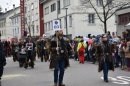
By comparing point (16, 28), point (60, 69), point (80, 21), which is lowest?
point (60, 69)

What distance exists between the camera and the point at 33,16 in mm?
65000

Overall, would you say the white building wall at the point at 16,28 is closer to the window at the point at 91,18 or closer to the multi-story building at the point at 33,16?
the multi-story building at the point at 33,16

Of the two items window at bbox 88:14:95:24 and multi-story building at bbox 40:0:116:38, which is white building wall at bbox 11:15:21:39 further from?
window at bbox 88:14:95:24

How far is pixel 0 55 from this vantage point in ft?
36.8

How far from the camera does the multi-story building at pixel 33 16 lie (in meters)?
62.1

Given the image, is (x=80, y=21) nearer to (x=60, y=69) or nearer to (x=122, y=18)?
(x=122, y=18)

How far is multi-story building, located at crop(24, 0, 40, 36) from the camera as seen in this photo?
62125 mm

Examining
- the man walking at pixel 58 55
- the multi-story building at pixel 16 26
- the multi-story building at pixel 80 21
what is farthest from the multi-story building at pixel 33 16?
the man walking at pixel 58 55

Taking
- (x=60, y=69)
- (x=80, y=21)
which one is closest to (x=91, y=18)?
(x=80, y=21)

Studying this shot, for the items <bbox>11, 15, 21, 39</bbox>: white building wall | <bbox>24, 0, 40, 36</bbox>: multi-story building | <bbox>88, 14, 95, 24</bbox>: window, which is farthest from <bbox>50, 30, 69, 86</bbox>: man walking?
<bbox>11, 15, 21, 39</bbox>: white building wall

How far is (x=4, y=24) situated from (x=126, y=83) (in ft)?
280

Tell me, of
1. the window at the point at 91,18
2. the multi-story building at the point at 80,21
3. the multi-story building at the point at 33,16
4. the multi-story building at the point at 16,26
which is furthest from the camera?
the multi-story building at the point at 16,26

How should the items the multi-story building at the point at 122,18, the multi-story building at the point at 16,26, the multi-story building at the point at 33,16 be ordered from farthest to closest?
the multi-story building at the point at 16,26
the multi-story building at the point at 33,16
the multi-story building at the point at 122,18

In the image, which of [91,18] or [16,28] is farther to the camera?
[16,28]
